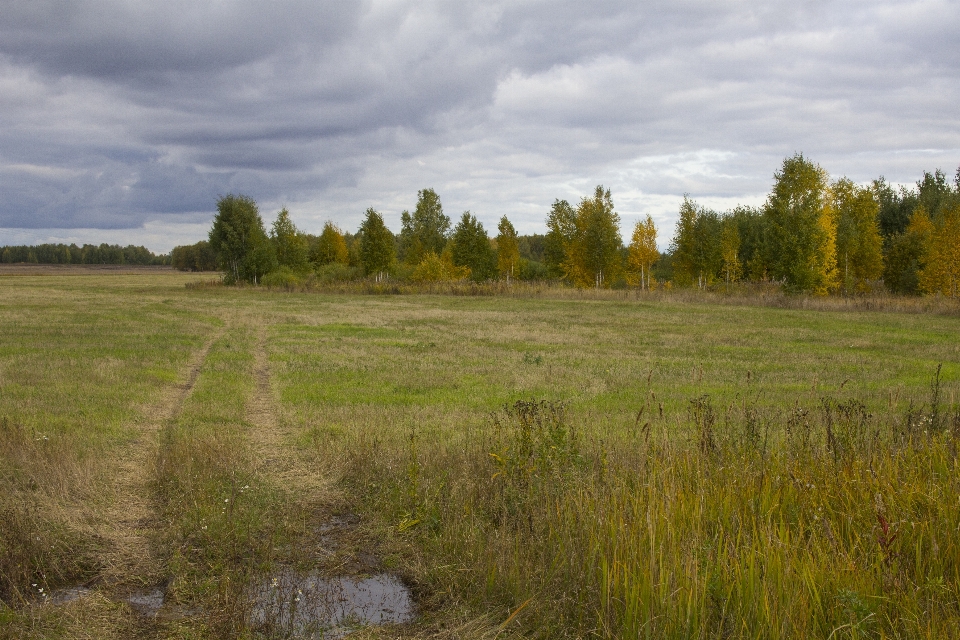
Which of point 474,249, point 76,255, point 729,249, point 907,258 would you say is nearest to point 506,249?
point 474,249

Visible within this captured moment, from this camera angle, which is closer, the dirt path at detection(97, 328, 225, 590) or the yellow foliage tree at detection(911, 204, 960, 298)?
the dirt path at detection(97, 328, 225, 590)

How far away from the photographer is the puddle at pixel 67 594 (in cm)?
527

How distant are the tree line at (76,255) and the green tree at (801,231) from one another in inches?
6852

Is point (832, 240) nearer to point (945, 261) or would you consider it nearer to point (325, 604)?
point (945, 261)

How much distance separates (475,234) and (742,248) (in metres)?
30.8

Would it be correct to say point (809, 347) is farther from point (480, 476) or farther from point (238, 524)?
point (238, 524)

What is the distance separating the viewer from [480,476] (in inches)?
292

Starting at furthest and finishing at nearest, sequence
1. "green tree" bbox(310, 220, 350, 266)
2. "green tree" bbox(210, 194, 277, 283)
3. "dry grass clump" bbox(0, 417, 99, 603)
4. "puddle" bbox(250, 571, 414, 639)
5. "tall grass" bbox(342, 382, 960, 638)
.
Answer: "green tree" bbox(310, 220, 350, 266) < "green tree" bbox(210, 194, 277, 283) < "dry grass clump" bbox(0, 417, 99, 603) < "puddle" bbox(250, 571, 414, 639) < "tall grass" bbox(342, 382, 960, 638)

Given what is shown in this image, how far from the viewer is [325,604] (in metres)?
5.25

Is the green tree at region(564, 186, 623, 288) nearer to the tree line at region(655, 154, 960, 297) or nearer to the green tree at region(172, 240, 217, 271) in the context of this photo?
the tree line at region(655, 154, 960, 297)

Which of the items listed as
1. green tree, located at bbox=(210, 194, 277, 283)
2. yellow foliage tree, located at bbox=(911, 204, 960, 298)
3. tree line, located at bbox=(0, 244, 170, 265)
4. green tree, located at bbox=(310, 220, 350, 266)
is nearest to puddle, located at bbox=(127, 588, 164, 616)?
yellow foliage tree, located at bbox=(911, 204, 960, 298)

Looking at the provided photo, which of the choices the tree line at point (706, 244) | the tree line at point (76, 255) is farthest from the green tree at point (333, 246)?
the tree line at point (76, 255)

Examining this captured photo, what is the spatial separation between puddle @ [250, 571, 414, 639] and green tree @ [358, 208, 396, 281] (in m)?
62.9

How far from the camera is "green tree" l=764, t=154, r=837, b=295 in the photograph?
44156mm
